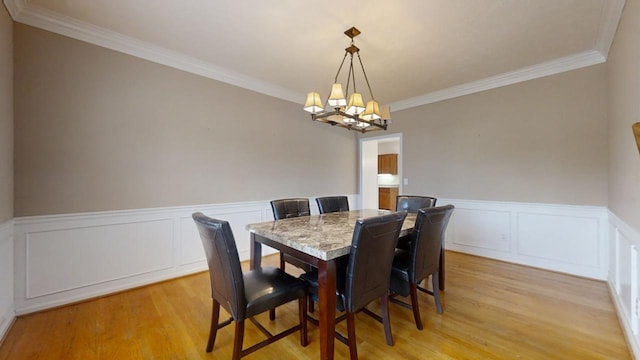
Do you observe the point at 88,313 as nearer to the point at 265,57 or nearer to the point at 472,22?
the point at 265,57

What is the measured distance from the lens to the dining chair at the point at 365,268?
151 centimetres

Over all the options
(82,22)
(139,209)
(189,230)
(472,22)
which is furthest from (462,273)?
(82,22)

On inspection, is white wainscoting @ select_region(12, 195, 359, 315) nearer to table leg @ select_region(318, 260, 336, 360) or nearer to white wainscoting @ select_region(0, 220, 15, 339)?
white wainscoting @ select_region(0, 220, 15, 339)

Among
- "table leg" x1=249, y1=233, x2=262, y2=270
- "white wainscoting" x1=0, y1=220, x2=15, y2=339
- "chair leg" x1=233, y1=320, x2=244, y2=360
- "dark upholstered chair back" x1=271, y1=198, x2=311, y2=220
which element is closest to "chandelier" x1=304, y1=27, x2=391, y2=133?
"dark upholstered chair back" x1=271, y1=198, x2=311, y2=220

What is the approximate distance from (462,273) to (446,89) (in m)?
2.80

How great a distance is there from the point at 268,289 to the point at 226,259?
361mm

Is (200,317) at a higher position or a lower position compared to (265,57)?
lower

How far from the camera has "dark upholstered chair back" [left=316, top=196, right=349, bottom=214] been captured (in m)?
3.15

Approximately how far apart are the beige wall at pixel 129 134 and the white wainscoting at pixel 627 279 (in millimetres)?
3722

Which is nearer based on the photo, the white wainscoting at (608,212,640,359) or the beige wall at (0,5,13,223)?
the white wainscoting at (608,212,640,359)

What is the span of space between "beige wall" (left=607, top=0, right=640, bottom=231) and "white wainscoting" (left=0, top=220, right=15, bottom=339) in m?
4.51

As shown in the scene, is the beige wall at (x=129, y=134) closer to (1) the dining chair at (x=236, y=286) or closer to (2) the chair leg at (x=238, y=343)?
(1) the dining chair at (x=236, y=286)

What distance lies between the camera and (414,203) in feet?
10.3

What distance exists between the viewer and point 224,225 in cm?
141
